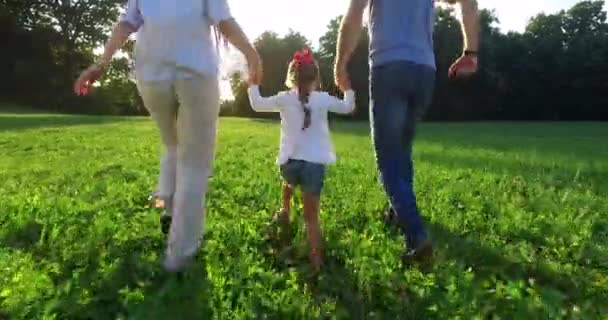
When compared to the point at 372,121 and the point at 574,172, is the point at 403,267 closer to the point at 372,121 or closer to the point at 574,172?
the point at 372,121

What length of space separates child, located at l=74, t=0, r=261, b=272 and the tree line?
53.9m

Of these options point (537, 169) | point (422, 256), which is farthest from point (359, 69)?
point (422, 256)

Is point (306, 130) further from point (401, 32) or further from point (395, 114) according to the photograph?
point (401, 32)

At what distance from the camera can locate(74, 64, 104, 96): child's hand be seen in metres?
4.30

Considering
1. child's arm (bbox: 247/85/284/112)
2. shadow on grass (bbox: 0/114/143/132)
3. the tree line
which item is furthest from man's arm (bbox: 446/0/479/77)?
the tree line

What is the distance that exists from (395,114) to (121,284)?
2026 mm

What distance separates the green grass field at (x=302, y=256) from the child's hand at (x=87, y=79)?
110 cm

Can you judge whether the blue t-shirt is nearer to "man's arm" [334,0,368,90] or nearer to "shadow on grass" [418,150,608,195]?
"man's arm" [334,0,368,90]

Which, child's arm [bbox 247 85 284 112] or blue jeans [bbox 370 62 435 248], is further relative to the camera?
child's arm [bbox 247 85 284 112]

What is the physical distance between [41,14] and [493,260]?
2648 inches

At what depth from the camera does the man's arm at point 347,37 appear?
4828 millimetres

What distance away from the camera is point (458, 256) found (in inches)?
195

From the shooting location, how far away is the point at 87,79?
4336mm

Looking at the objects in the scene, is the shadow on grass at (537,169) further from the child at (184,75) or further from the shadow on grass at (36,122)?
the shadow on grass at (36,122)
